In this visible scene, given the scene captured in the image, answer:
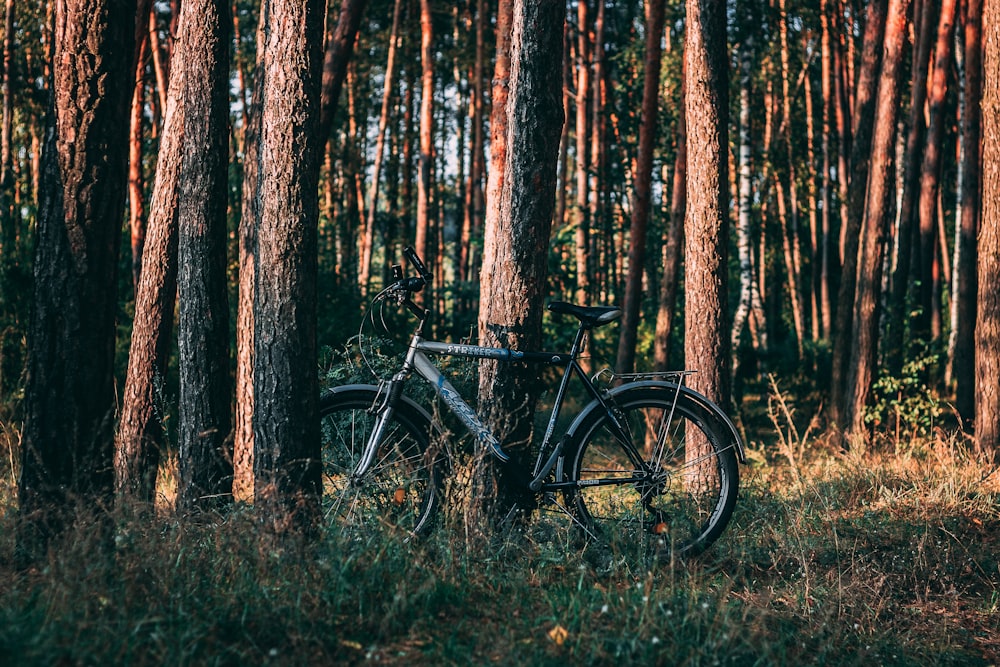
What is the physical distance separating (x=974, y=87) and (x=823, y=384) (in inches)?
213

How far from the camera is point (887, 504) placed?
21.2 ft

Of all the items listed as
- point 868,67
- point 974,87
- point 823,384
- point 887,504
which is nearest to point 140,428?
point 887,504

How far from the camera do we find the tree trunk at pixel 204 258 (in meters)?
5.41

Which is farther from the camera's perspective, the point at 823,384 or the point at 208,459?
the point at 823,384

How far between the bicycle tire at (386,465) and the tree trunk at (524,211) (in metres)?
0.38

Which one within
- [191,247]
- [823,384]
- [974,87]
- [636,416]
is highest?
[974,87]

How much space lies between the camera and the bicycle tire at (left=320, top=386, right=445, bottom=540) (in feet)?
16.0

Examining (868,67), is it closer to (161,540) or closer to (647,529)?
(647,529)

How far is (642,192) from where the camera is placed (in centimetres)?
1154

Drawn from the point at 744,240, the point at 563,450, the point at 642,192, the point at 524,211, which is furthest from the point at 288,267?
the point at 744,240

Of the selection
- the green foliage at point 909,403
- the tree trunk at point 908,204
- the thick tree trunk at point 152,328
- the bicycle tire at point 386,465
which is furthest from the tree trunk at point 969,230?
the thick tree trunk at point 152,328

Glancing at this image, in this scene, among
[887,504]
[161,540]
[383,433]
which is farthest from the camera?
[887,504]

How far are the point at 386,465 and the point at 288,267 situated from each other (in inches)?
47.5

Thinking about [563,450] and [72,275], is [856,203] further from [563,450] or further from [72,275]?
[72,275]
